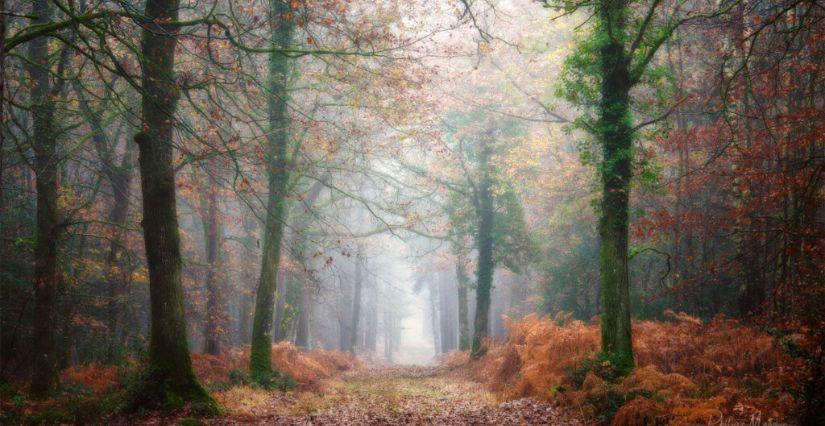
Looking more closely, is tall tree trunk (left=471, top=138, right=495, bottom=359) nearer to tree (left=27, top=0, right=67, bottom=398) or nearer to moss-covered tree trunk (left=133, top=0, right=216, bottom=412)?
moss-covered tree trunk (left=133, top=0, right=216, bottom=412)

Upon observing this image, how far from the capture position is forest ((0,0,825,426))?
7828mm

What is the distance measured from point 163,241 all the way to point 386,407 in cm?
553

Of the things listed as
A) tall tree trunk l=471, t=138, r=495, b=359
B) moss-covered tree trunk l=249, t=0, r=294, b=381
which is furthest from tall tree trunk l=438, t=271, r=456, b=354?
moss-covered tree trunk l=249, t=0, r=294, b=381

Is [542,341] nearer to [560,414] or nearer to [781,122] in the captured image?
[560,414]

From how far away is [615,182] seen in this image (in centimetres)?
977

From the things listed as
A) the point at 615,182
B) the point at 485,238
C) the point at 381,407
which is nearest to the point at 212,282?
the point at 381,407

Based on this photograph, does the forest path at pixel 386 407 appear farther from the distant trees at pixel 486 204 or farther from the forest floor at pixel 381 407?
the distant trees at pixel 486 204

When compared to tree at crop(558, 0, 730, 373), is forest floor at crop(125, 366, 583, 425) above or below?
below

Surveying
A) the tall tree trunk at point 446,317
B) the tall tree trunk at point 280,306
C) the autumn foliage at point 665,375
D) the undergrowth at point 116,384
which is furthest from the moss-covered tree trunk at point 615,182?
the tall tree trunk at point 446,317

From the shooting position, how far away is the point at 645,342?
413 inches

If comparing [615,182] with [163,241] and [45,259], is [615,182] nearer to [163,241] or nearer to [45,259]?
[163,241]

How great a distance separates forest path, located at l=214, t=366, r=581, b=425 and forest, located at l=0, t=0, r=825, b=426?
0.31 ft

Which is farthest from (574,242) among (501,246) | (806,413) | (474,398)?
(806,413)

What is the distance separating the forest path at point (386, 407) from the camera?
8.14 m
